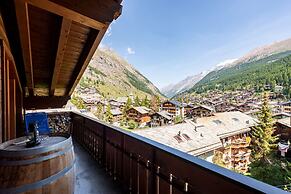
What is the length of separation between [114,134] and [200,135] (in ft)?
45.4

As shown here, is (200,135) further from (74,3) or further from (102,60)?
(102,60)

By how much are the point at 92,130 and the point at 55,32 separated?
186 cm

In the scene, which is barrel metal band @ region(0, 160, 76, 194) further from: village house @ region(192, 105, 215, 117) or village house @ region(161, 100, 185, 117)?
village house @ region(161, 100, 185, 117)

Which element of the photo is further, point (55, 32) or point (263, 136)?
point (263, 136)

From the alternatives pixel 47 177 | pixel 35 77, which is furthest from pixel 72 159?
pixel 35 77

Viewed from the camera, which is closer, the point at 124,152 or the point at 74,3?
the point at 74,3

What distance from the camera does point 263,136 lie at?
19625 mm

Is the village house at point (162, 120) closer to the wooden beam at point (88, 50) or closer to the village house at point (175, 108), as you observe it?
the village house at point (175, 108)

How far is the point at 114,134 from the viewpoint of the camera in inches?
101

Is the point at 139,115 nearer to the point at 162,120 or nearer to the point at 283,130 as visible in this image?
the point at 162,120

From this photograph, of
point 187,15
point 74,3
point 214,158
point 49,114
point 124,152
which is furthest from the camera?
point 187,15

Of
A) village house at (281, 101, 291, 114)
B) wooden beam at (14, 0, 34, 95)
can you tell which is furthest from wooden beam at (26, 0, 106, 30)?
village house at (281, 101, 291, 114)

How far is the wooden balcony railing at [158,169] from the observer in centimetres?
95

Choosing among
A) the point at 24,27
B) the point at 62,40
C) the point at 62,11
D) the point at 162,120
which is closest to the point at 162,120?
the point at 162,120
